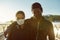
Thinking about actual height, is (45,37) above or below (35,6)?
below

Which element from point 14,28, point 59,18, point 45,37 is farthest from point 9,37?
point 59,18

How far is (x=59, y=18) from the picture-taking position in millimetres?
1366

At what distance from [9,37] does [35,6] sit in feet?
0.61

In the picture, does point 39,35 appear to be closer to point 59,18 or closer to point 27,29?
point 27,29

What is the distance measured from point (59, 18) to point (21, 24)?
817 millimetres

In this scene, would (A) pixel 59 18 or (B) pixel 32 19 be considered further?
(A) pixel 59 18

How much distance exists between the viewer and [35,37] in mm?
597

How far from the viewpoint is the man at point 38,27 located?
23.7 inches

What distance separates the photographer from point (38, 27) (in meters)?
0.63

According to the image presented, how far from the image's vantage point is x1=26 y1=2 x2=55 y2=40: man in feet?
1.98

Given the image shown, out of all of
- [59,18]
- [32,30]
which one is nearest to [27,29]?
[32,30]

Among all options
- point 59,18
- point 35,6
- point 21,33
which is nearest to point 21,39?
point 21,33

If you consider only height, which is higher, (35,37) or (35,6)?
(35,6)

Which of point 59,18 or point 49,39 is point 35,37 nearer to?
point 49,39
